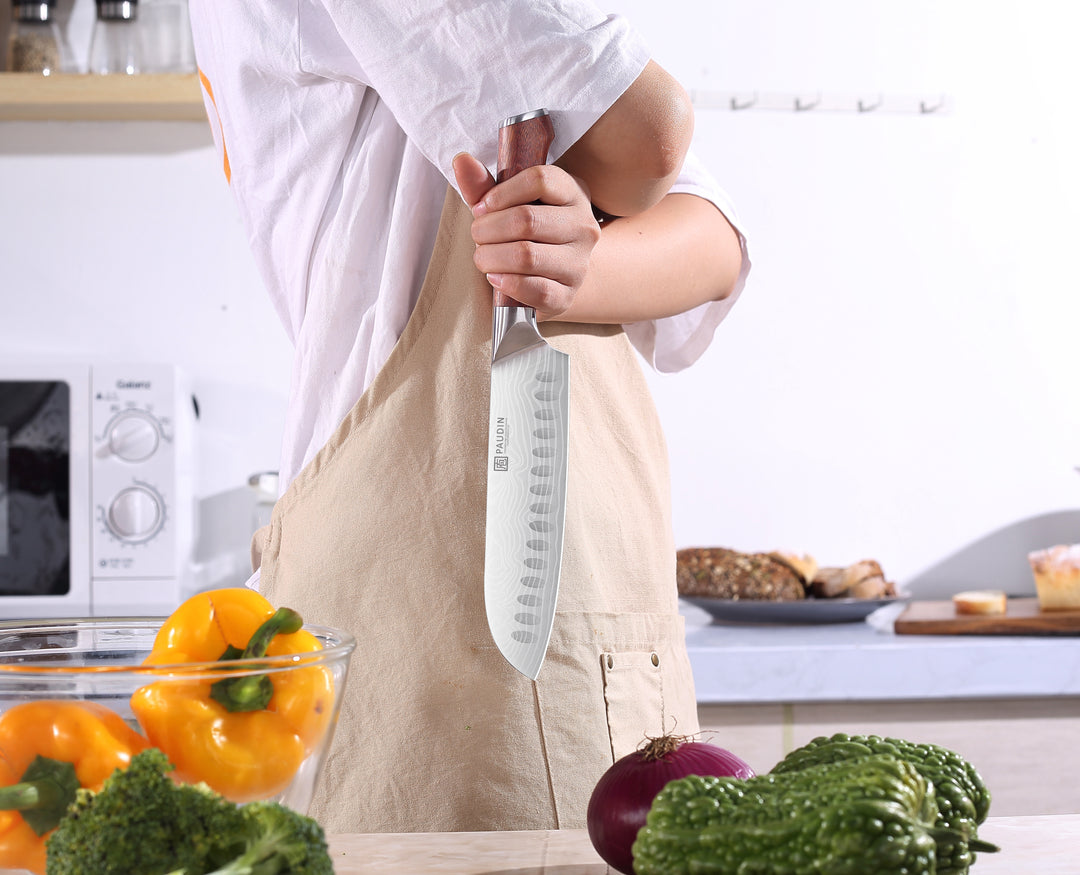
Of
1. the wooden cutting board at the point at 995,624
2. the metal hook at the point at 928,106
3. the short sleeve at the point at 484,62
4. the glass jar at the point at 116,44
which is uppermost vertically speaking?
the glass jar at the point at 116,44

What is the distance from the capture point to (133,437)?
141 centimetres

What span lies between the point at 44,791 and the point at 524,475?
28 cm

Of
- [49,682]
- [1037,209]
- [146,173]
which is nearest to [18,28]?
[146,173]

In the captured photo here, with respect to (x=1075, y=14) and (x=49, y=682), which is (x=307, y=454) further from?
(x=1075, y=14)

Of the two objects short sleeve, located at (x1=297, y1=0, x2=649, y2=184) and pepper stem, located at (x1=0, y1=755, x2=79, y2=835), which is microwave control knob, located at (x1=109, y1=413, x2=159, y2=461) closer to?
short sleeve, located at (x1=297, y1=0, x2=649, y2=184)

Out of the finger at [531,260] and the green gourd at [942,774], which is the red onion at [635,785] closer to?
the green gourd at [942,774]

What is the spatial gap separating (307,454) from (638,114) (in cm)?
31

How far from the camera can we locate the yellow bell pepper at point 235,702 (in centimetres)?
36

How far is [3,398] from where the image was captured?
1.39m

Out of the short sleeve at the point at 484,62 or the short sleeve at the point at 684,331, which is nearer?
the short sleeve at the point at 484,62

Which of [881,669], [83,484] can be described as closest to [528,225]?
[881,669]

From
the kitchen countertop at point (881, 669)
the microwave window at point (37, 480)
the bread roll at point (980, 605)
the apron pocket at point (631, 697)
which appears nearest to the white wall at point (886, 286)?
the bread roll at point (980, 605)

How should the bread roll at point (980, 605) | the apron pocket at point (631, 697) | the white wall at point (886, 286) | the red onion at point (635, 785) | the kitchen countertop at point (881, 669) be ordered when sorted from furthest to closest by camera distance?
the white wall at point (886, 286) → the bread roll at point (980, 605) → the kitchen countertop at point (881, 669) → the apron pocket at point (631, 697) → the red onion at point (635, 785)

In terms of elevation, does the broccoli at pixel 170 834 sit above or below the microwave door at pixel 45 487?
below
